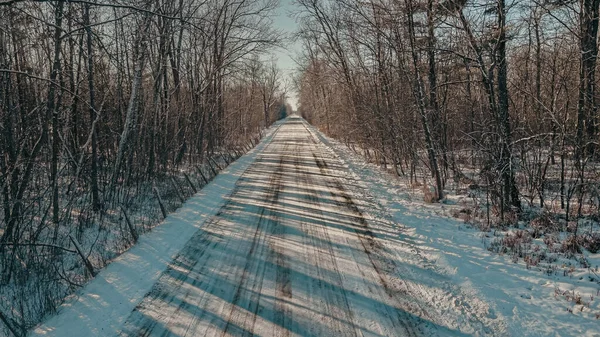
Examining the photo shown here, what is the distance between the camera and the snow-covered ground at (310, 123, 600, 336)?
4094mm

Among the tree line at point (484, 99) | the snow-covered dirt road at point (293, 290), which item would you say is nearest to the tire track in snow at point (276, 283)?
the snow-covered dirt road at point (293, 290)

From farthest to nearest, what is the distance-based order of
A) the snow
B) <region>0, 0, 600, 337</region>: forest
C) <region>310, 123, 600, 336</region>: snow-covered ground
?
<region>0, 0, 600, 337</region>: forest
the snow
<region>310, 123, 600, 336</region>: snow-covered ground

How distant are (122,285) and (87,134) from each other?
10.8m

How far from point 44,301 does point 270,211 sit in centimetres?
498

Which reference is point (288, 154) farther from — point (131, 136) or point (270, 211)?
point (270, 211)

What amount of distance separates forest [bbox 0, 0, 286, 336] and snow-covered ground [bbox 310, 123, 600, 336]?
17.4 ft

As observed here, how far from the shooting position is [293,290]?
4906mm

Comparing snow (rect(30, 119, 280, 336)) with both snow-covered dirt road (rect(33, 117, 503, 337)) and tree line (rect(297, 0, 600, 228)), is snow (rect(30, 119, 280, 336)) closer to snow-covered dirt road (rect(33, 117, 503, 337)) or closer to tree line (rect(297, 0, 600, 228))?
snow-covered dirt road (rect(33, 117, 503, 337))

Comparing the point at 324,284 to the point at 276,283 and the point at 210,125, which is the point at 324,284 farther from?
the point at 210,125

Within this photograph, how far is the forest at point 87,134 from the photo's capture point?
6.01 metres

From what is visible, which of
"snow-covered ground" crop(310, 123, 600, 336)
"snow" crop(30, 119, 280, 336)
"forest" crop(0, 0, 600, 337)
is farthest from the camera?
"forest" crop(0, 0, 600, 337)


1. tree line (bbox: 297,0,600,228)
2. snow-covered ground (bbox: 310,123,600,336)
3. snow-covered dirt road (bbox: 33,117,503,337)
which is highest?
tree line (bbox: 297,0,600,228)

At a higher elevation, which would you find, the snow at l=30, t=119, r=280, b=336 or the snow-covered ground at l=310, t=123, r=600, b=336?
the snow at l=30, t=119, r=280, b=336

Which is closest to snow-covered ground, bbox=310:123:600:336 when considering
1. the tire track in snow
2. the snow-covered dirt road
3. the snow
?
the snow-covered dirt road
